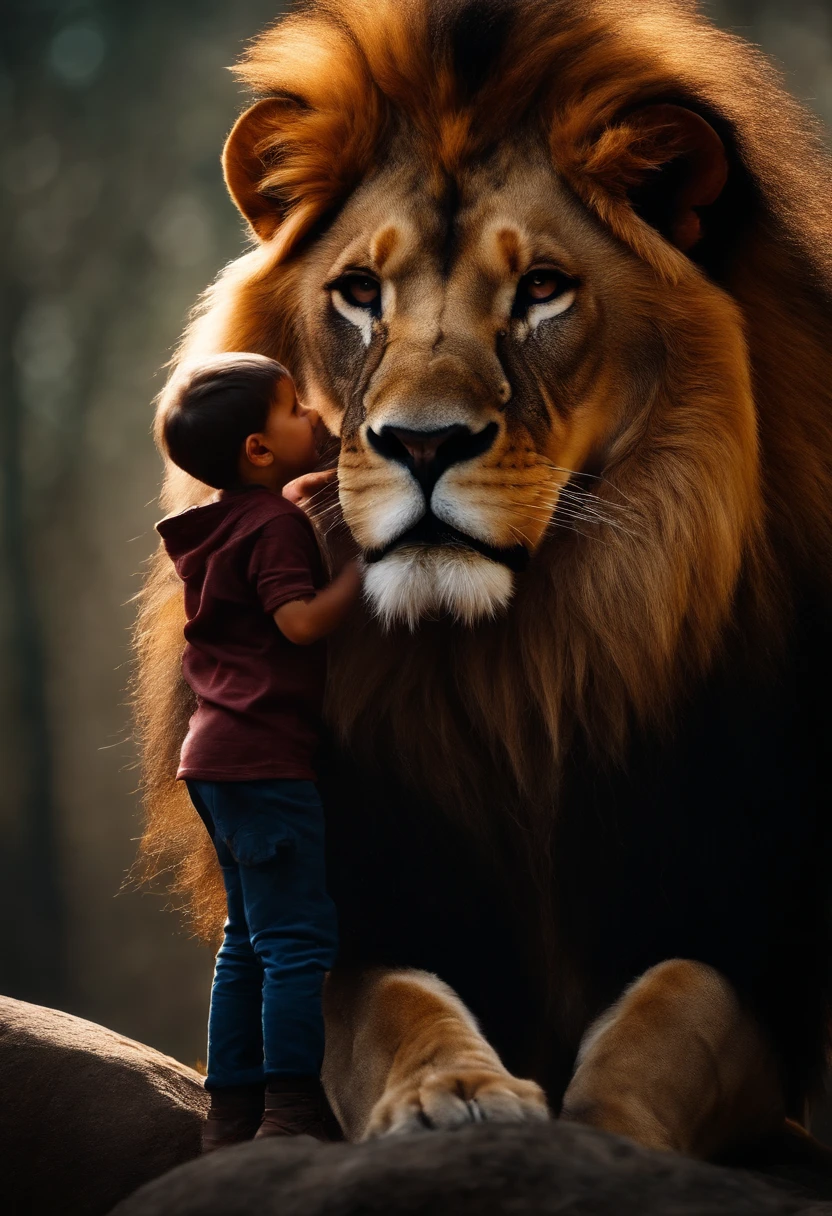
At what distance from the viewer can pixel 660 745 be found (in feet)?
7.13

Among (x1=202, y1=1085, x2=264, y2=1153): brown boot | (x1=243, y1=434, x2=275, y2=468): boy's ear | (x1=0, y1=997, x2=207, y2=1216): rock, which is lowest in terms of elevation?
(x1=0, y1=997, x2=207, y2=1216): rock

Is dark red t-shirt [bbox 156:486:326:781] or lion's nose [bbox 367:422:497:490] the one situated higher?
lion's nose [bbox 367:422:497:490]

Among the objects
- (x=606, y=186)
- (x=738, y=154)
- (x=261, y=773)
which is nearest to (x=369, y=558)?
(x=261, y=773)

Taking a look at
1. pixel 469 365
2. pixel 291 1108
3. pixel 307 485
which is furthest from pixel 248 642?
pixel 291 1108

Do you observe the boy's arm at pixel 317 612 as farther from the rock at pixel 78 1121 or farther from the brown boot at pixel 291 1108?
the rock at pixel 78 1121

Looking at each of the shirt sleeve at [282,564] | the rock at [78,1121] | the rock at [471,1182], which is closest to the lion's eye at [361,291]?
the shirt sleeve at [282,564]

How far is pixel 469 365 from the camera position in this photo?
204 cm

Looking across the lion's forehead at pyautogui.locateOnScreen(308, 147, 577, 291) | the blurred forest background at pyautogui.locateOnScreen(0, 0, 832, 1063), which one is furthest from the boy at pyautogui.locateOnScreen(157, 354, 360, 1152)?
the blurred forest background at pyautogui.locateOnScreen(0, 0, 832, 1063)

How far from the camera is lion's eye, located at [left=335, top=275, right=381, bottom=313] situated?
7.36 feet

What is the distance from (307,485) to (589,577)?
45cm

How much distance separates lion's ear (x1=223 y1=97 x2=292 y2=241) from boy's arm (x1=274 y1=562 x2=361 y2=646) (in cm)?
79

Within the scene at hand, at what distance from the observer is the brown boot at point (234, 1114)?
2.09 m

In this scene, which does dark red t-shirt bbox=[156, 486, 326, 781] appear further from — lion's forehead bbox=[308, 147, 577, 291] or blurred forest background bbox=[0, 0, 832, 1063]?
blurred forest background bbox=[0, 0, 832, 1063]

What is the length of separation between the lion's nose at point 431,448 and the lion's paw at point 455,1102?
0.77 m
